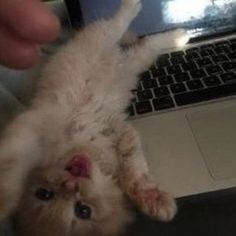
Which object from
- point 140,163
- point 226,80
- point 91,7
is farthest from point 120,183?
point 91,7

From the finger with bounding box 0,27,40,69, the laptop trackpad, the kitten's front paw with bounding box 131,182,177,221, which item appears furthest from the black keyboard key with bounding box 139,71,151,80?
the finger with bounding box 0,27,40,69

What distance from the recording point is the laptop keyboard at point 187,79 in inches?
33.7

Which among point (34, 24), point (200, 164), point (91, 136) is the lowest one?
point (34, 24)

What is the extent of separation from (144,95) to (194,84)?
0.35 feet

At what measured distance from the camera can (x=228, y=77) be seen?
890 millimetres

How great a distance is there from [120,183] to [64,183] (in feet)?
0.44

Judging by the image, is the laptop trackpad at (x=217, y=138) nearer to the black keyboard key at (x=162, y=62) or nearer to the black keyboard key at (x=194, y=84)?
the black keyboard key at (x=194, y=84)

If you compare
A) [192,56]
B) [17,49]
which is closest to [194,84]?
[192,56]

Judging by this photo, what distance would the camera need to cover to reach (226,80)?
88cm

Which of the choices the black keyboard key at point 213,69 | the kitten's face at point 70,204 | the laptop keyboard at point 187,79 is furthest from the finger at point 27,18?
the black keyboard key at point 213,69

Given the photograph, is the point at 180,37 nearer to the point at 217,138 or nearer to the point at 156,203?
the point at 217,138

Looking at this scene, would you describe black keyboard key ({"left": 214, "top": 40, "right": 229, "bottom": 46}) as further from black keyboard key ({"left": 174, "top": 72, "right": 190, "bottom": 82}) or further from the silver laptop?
black keyboard key ({"left": 174, "top": 72, "right": 190, "bottom": 82})

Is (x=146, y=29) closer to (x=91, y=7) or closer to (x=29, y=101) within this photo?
(x=91, y=7)

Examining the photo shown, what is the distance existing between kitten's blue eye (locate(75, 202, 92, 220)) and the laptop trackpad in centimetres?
22
